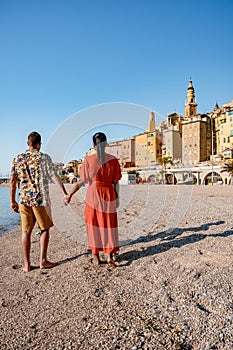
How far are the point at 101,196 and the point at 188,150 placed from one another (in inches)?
2817

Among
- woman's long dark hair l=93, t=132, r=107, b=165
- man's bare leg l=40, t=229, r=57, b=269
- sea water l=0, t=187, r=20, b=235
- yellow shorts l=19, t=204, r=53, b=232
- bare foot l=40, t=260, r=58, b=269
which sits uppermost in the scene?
woman's long dark hair l=93, t=132, r=107, b=165

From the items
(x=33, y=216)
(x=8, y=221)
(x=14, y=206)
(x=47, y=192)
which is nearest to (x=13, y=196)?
(x=14, y=206)

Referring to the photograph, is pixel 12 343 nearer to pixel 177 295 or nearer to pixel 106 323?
pixel 106 323

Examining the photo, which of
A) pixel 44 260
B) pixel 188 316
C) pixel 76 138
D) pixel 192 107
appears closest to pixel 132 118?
pixel 76 138

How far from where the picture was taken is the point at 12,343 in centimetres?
207

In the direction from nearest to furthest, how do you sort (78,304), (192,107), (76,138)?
1. (78,304)
2. (76,138)
3. (192,107)

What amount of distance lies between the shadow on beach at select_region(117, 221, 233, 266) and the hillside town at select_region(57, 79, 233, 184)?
43.6 m

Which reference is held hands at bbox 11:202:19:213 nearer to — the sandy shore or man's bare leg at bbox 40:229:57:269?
man's bare leg at bbox 40:229:57:269

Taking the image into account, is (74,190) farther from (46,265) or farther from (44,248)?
(46,265)

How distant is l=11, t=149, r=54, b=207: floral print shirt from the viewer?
3.49 metres

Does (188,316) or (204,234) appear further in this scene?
(204,234)

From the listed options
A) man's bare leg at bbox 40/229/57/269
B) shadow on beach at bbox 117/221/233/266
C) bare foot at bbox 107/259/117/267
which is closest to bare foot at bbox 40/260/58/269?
man's bare leg at bbox 40/229/57/269

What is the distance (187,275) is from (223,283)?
17.0 inches

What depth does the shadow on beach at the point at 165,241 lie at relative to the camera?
4.20 metres
